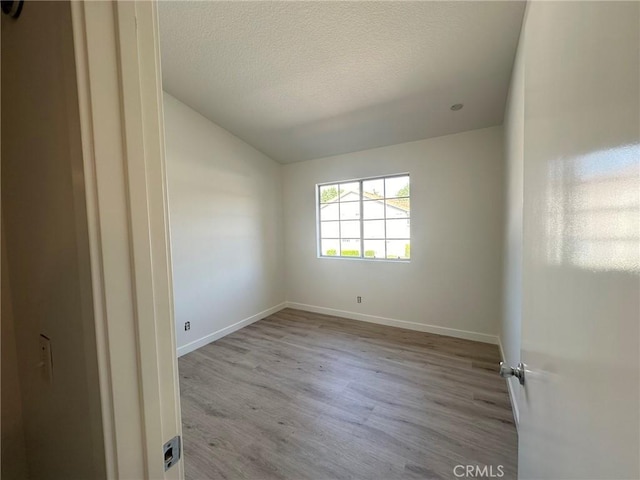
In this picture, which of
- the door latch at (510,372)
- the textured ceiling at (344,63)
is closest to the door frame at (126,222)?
the door latch at (510,372)

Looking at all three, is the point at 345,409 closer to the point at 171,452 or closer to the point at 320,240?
the point at 171,452

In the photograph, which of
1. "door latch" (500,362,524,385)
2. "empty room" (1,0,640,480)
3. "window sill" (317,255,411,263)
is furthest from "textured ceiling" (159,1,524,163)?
"door latch" (500,362,524,385)

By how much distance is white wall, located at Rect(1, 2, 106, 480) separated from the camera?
17.9 inches

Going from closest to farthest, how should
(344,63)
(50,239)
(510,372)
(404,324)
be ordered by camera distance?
(50,239) < (510,372) < (344,63) < (404,324)

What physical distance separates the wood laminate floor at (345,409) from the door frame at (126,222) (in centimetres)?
141

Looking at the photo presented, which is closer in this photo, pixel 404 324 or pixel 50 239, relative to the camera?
pixel 50 239

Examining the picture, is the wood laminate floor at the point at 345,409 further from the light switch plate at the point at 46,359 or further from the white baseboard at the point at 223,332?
the light switch plate at the point at 46,359

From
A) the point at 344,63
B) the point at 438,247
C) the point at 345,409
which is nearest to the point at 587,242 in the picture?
the point at 345,409

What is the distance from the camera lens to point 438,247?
3.31 meters

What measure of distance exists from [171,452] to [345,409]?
177cm

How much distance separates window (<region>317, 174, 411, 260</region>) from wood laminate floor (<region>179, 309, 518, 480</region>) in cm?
127

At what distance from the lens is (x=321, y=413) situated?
1.98 metres

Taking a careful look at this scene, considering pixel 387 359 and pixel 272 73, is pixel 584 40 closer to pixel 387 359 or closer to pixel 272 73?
pixel 272 73

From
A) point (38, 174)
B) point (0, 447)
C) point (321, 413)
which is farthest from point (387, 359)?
point (38, 174)
